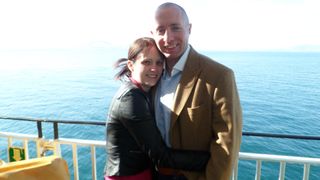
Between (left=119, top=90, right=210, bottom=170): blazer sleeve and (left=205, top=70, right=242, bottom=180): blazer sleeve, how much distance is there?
0.08 meters

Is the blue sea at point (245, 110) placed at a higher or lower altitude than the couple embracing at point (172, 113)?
lower

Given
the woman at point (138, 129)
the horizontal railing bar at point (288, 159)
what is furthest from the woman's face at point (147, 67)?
the horizontal railing bar at point (288, 159)

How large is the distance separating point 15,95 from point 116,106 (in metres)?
24.8

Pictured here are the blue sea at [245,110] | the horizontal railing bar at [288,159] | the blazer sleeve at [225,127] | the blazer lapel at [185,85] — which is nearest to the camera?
the blazer sleeve at [225,127]

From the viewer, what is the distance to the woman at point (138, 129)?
1.50 metres

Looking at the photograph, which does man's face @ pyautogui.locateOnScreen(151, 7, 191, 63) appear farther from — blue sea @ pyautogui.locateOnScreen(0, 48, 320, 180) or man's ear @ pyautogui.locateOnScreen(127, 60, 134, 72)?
blue sea @ pyautogui.locateOnScreen(0, 48, 320, 180)

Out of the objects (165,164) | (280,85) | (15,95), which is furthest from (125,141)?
(280,85)

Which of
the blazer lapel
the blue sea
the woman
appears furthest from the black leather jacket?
the blue sea

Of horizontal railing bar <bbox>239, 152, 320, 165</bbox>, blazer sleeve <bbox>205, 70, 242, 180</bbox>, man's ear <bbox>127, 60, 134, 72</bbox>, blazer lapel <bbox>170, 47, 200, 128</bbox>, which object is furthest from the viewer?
horizontal railing bar <bbox>239, 152, 320, 165</bbox>

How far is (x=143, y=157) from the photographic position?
5.60ft

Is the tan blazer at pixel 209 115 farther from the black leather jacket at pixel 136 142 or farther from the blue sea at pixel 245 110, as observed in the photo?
the blue sea at pixel 245 110

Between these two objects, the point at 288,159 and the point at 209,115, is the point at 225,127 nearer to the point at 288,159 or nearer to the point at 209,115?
the point at 209,115

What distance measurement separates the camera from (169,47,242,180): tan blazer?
1.48 metres

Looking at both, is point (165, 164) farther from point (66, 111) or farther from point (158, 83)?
point (66, 111)
